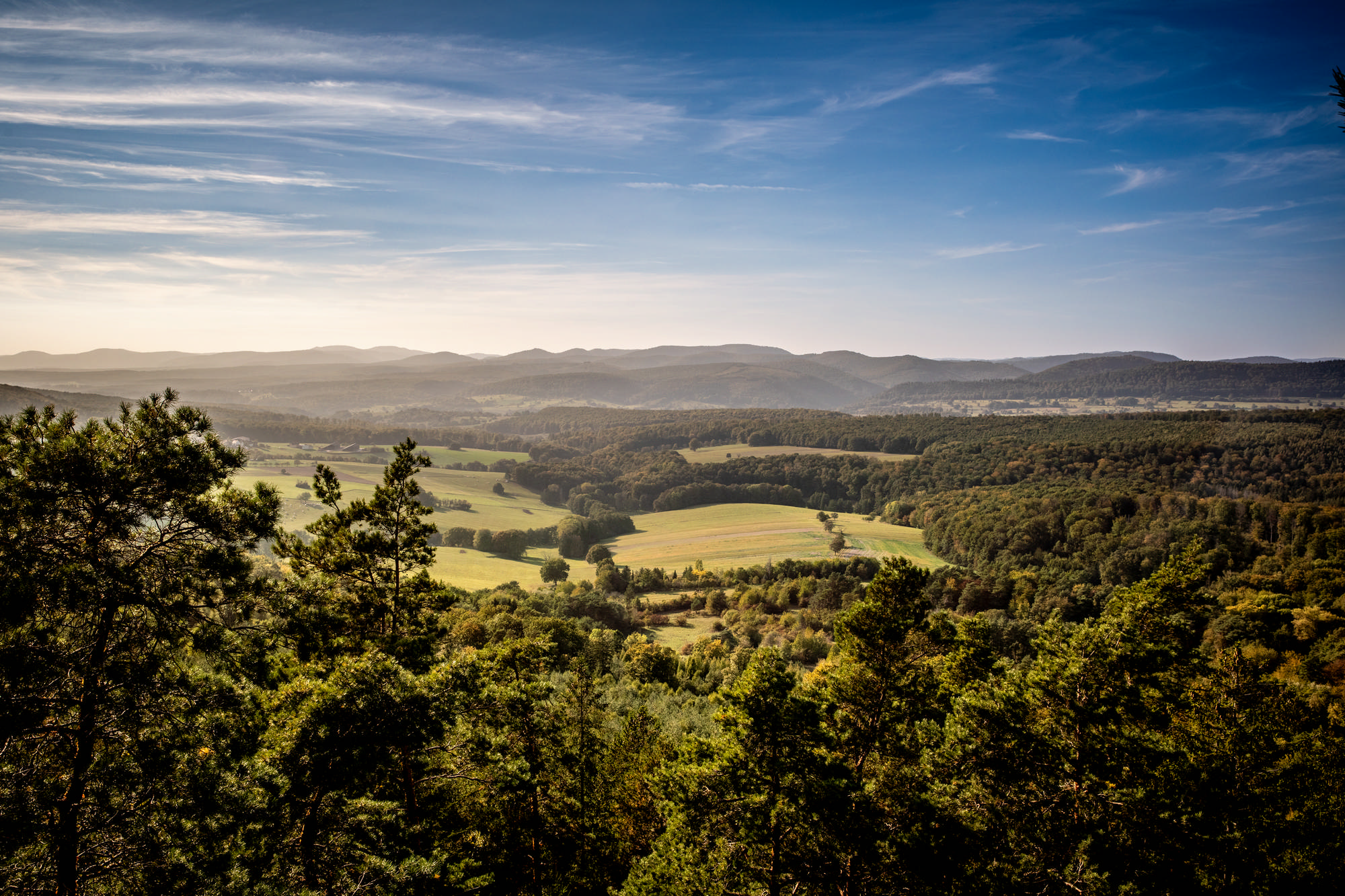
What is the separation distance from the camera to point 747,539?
334ft

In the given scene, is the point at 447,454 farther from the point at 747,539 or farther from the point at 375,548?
the point at 375,548

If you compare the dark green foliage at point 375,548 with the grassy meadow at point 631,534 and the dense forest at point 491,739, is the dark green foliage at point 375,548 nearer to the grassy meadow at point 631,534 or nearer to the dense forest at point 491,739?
the dense forest at point 491,739

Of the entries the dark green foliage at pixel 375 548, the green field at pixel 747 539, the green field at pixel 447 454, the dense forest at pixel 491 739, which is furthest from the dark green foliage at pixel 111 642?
the green field at pixel 447 454

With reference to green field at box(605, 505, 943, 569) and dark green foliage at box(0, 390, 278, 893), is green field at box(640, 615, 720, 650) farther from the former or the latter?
dark green foliage at box(0, 390, 278, 893)

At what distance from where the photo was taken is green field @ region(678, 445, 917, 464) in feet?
524

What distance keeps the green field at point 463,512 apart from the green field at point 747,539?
17.2 meters

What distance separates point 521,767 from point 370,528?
6409mm

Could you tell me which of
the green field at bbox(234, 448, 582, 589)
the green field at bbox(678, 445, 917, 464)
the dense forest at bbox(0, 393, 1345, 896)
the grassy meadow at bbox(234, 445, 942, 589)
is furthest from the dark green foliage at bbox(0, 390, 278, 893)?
the green field at bbox(678, 445, 917, 464)

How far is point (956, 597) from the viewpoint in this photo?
219ft

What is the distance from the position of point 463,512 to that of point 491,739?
106m

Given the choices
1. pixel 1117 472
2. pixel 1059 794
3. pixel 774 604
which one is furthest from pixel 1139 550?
pixel 1059 794

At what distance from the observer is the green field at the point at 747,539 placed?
300 ft

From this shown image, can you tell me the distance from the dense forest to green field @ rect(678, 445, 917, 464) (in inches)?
5486

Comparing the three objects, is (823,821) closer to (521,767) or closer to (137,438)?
(521,767)
